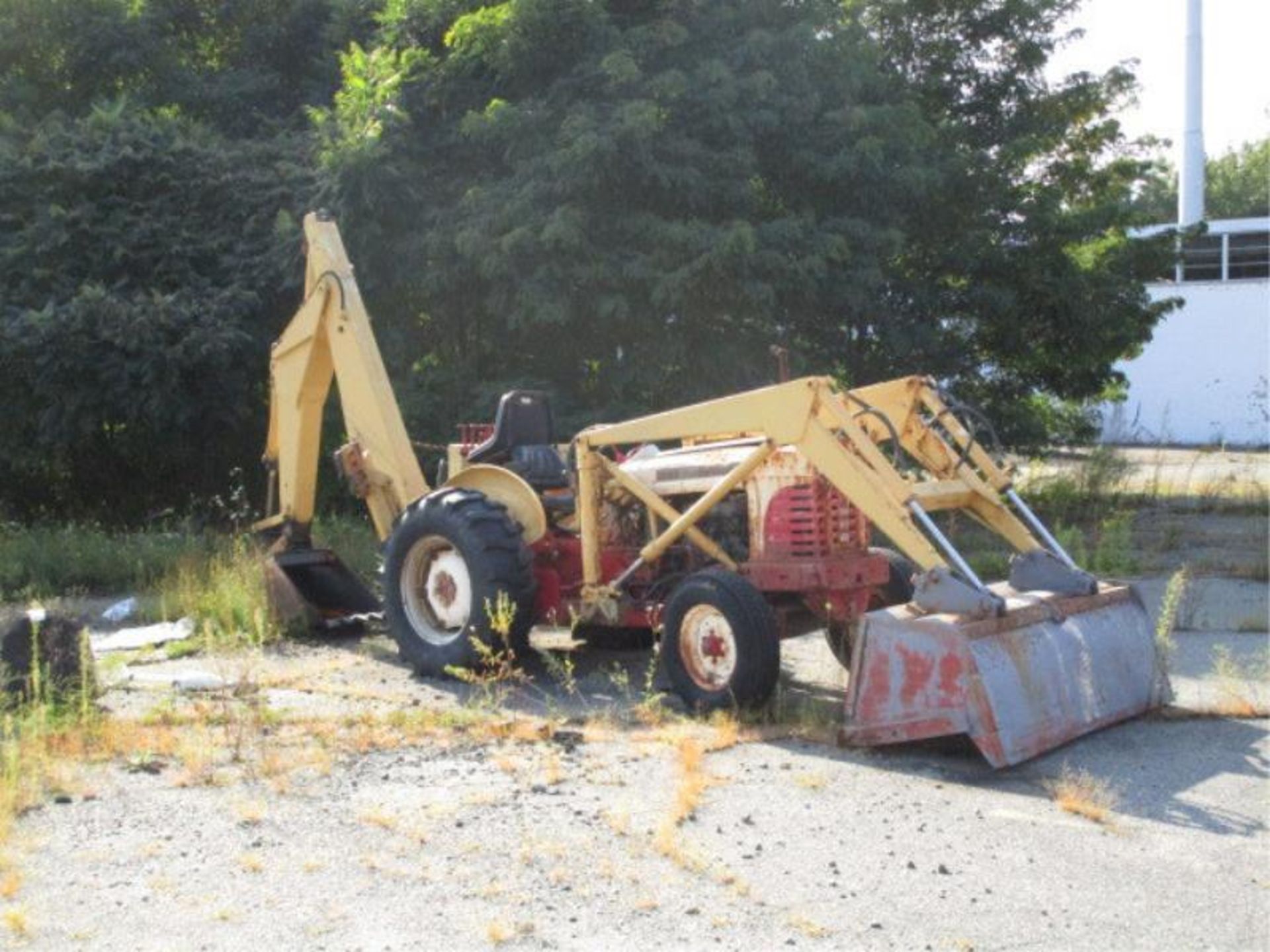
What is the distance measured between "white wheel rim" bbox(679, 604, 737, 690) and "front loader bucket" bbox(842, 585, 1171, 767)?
0.86m

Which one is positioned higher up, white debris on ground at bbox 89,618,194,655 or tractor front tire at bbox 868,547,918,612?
tractor front tire at bbox 868,547,918,612

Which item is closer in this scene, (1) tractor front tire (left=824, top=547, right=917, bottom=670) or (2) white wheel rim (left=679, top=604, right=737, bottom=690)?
(2) white wheel rim (left=679, top=604, right=737, bottom=690)

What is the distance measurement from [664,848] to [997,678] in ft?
6.94

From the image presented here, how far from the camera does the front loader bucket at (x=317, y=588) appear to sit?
11859mm

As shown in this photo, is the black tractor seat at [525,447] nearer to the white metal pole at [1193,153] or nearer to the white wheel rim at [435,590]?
the white wheel rim at [435,590]

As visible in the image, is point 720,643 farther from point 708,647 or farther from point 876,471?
point 876,471

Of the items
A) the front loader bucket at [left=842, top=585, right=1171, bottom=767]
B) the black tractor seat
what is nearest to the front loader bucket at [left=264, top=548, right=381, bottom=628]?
the black tractor seat

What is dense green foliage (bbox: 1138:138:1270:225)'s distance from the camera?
200 ft

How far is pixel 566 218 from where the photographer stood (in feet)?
46.6

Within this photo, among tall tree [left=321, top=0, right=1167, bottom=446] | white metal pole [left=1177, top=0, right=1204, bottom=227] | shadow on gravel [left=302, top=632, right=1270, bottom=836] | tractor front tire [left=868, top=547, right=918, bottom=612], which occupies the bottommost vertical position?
shadow on gravel [left=302, top=632, right=1270, bottom=836]

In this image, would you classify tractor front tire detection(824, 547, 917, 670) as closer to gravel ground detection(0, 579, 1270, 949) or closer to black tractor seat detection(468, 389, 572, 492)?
gravel ground detection(0, 579, 1270, 949)

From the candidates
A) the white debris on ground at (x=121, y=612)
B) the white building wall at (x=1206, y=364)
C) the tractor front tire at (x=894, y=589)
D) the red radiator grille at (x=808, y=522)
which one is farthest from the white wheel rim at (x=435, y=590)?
the white building wall at (x=1206, y=364)

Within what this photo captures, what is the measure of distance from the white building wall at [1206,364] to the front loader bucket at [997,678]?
33.9m

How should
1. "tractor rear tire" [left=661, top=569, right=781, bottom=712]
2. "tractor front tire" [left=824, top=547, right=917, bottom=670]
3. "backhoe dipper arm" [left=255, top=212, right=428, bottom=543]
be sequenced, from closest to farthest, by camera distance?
1. "tractor rear tire" [left=661, top=569, right=781, bottom=712]
2. "tractor front tire" [left=824, top=547, right=917, bottom=670]
3. "backhoe dipper arm" [left=255, top=212, right=428, bottom=543]
